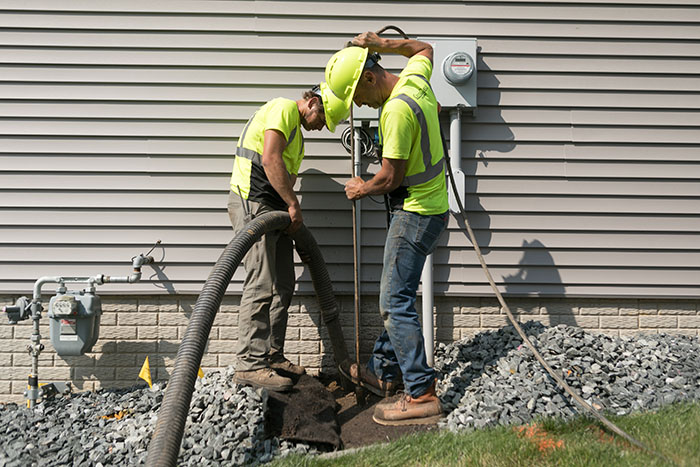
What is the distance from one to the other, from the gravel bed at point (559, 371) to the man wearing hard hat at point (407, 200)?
0.30 metres

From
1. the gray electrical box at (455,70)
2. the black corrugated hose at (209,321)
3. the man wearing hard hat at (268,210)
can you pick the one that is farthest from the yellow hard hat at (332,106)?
the gray electrical box at (455,70)

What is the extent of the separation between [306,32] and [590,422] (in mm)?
3234

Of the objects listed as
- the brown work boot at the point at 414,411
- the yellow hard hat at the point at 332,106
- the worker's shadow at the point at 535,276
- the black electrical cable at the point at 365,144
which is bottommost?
the brown work boot at the point at 414,411

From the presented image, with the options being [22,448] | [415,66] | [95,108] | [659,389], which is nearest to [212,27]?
[95,108]

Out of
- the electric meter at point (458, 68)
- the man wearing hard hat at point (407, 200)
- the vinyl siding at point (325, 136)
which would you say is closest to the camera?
the man wearing hard hat at point (407, 200)

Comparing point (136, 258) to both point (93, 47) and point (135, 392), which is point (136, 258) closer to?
point (135, 392)

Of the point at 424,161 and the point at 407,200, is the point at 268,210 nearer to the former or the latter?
the point at 407,200

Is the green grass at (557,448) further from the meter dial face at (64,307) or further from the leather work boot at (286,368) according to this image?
the meter dial face at (64,307)

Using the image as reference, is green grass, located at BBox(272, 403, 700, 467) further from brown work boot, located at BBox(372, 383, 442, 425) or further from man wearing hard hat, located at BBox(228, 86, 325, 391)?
man wearing hard hat, located at BBox(228, 86, 325, 391)

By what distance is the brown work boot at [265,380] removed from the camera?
11.2 ft

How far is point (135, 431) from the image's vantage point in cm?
321

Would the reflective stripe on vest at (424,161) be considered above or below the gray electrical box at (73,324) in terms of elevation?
above

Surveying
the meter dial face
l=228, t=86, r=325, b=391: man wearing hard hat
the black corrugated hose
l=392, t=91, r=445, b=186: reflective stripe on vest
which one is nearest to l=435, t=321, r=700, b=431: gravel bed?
the black corrugated hose

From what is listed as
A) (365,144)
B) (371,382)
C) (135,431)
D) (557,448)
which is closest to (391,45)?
(365,144)
